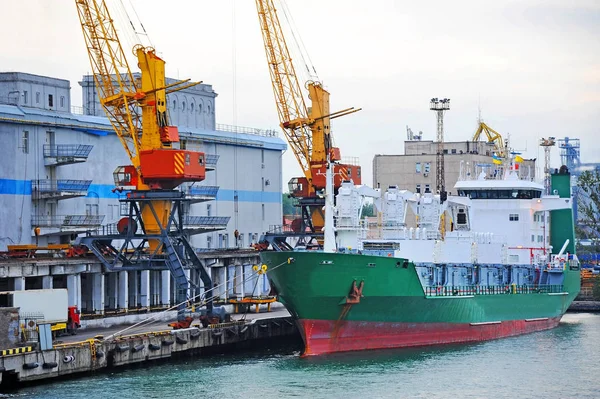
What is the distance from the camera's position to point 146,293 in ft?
217

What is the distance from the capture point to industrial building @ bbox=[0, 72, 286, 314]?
62812 millimetres

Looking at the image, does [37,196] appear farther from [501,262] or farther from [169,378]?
[501,262]

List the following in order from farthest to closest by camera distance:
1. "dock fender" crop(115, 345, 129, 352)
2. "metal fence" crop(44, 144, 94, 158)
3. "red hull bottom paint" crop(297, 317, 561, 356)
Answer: "metal fence" crop(44, 144, 94, 158), "red hull bottom paint" crop(297, 317, 561, 356), "dock fender" crop(115, 345, 129, 352)

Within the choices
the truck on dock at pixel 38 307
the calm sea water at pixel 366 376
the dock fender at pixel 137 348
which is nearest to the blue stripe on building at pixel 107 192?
the truck on dock at pixel 38 307

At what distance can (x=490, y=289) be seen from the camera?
63438 millimetres

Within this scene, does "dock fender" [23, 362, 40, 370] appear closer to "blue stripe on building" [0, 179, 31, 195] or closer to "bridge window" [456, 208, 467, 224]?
"blue stripe on building" [0, 179, 31, 195]

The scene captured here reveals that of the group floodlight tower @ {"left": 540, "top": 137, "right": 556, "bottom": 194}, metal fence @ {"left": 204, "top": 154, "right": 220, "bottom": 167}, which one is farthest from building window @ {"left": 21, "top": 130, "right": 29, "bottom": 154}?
floodlight tower @ {"left": 540, "top": 137, "right": 556, "bottom": 194}

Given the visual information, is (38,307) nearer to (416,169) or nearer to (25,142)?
(25,142)

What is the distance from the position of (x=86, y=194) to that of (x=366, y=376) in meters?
28.0

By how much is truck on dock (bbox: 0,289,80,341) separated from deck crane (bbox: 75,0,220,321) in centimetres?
1075

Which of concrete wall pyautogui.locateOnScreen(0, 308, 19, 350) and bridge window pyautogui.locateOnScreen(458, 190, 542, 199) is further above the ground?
bridge window pyautogui.locateOnScreen(458, 190, 542, 199)

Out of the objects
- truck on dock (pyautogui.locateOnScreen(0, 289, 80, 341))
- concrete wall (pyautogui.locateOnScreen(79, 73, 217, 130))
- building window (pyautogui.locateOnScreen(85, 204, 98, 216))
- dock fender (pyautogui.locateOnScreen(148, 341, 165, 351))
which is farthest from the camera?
concrete wall (pyautogui.locateOnScreen(79, 73, 217, 130))

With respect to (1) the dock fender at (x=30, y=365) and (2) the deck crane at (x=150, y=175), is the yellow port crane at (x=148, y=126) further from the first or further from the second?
(1) the dock fender at (x=30, y=365)

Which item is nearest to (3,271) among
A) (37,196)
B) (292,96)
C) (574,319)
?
(37,196)
